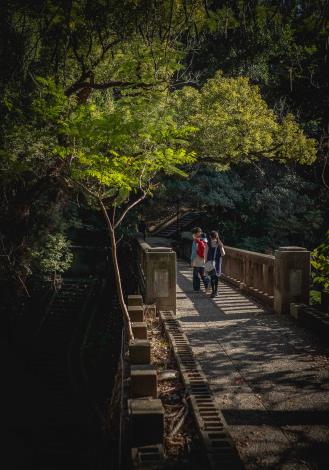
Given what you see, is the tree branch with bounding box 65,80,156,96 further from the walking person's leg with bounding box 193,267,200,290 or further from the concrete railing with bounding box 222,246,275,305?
the concrete railing with bounding box 222,246,275,305

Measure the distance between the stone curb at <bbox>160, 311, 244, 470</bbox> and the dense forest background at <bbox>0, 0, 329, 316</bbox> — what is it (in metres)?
3.80

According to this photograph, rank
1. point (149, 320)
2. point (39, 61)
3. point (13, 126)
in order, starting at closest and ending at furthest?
1. point (149, 320)
2. point (13, 126)
3. point (39, 61)

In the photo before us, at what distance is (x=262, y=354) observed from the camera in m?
7.23

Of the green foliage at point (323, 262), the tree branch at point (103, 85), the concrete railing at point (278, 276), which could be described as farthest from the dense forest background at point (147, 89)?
the concrete railing at point (278, 276)

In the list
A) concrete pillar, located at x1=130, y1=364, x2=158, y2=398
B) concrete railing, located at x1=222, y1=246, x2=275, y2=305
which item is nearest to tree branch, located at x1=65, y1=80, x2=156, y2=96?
concrete railing, located at x1=222, y1=246, x2=275, y2=305

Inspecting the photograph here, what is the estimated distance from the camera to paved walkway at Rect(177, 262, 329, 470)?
14.3ft

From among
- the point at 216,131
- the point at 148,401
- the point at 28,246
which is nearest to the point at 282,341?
the point at 148,401

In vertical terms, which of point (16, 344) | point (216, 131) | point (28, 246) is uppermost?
point (216, 131)

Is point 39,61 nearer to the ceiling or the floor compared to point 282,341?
nearer to the ceiling

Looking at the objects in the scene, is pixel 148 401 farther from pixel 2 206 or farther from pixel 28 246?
pixel 28 246

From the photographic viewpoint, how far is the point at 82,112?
7.88 meters

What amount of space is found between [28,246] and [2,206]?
2.12 meters

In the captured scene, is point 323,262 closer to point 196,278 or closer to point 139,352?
point 139,352

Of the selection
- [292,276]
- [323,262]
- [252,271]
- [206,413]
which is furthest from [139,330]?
[252,271]
